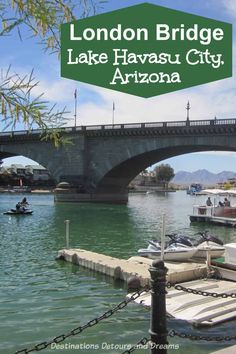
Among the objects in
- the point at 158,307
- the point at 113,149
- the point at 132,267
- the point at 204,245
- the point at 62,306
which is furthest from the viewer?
the point at 113,149

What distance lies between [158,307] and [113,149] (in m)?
72.0

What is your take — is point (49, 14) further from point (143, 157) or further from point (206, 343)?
point (143, 157)

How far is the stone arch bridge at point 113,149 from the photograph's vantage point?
67.4 metres

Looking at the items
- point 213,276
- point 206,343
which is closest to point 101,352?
point 206,343

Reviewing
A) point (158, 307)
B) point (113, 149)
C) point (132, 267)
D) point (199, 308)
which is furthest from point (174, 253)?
point (113, 149)

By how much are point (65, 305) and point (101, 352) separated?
13.7 feet

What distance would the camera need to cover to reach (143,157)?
78500 millimetres

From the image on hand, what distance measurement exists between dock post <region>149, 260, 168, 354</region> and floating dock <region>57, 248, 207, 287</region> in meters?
9.35

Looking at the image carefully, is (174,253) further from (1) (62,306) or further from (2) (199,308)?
(2) (199,308)

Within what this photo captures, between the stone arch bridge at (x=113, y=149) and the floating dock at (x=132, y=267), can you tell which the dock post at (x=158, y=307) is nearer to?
the floating dock at (x=132, y=267)

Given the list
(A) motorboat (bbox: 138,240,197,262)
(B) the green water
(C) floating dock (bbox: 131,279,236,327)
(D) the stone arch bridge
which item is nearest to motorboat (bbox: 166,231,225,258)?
(A) motorboat (bbox: 138,240,197,262)

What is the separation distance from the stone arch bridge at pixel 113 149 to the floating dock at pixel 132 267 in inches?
1900

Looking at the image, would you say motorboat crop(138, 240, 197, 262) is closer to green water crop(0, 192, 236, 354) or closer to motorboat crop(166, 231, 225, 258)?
motorboat crop(166, 231, 225, 258)

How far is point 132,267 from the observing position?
17.4m
